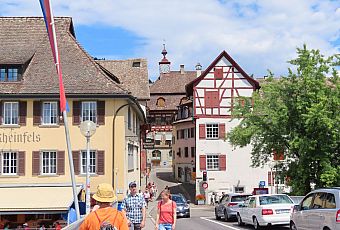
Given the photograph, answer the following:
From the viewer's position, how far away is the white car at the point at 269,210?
899 inches

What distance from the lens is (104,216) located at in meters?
6.63

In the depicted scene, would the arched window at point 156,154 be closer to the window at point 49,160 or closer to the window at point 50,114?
the window at point 49,160

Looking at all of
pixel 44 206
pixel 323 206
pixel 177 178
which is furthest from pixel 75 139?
pixel 177 178

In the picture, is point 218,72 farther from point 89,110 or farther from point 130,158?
point 89,110

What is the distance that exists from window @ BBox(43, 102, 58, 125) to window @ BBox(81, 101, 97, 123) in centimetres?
163

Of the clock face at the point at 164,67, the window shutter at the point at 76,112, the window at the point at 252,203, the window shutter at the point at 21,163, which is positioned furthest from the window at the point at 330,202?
the clock face at the point at 164,67

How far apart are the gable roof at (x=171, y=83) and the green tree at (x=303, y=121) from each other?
4681 centimetres

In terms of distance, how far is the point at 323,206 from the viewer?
15711mm

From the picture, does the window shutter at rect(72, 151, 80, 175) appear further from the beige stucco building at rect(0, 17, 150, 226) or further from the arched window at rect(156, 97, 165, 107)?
the arched window at rect(156, 97, 165, 107)

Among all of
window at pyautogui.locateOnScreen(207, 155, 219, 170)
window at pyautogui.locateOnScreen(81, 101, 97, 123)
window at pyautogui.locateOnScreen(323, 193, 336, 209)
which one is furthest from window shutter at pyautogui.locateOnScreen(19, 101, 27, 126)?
window at pyautogui.locateOnScreen(207, 155, 219, 170)

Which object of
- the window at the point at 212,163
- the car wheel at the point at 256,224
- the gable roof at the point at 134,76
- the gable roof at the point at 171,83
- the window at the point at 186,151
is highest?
the gable roof at the point at 171,83

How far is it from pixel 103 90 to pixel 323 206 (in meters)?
19.3

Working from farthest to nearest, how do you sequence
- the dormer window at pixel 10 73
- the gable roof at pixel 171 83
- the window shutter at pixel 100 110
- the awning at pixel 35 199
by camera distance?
1. the gable roof at pixel 171 83
2. the dormer window at pixel 10 73
3. the window shutter at pixel 100 110
4. the awning at pixel 35 199

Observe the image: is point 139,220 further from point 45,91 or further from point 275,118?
point 275,118
